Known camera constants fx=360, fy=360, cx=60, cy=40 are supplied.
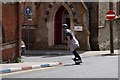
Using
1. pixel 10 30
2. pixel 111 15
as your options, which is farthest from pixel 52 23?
pixel 10 30

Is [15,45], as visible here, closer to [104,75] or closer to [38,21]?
[104,75]

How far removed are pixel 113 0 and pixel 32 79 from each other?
1806 centimetres

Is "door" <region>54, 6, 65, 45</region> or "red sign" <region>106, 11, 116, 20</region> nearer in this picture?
"red sign" <region>106, 11, 116, 20</region>

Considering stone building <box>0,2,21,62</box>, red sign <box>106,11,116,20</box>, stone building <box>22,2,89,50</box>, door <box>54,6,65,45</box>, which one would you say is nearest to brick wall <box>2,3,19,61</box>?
stone building <box>0,2,21,62</box>

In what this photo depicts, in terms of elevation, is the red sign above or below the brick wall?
above

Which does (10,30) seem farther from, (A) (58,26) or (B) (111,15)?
(A) (58,26)

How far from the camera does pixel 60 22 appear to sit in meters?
27.2

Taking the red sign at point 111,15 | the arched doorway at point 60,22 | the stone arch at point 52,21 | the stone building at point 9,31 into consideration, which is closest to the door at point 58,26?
the arched doorway at point 60,22

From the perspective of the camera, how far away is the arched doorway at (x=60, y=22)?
27.0 meters

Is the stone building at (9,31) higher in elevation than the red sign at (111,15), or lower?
lower

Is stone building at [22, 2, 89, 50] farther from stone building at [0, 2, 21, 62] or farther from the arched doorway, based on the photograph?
stone building at [0, 2, 21, 62]

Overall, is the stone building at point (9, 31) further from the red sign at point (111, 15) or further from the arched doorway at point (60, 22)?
the arched doorway at point (60, 22)

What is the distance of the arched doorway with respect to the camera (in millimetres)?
26969

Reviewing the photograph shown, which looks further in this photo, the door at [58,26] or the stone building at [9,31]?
the door at [58,26]
